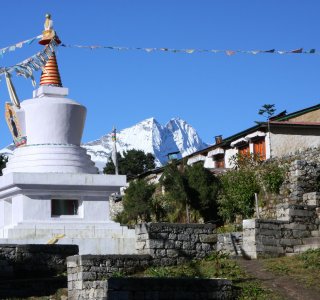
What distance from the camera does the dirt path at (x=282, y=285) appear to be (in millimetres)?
14555

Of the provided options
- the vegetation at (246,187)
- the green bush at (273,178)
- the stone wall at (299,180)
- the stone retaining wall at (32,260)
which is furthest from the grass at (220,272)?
the vegetation at (246,187)

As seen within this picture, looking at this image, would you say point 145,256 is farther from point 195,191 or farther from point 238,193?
point 195,191

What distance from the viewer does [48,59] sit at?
956 inches

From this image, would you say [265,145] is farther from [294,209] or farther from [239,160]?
[294,209]

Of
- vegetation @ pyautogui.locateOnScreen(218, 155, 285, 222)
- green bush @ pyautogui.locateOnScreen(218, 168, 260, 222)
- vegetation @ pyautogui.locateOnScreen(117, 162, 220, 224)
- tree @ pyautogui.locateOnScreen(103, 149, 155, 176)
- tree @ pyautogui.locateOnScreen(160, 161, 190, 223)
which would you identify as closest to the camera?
vegetation @ pyautogui.locateOnScreen(218, 155, 285, 222)

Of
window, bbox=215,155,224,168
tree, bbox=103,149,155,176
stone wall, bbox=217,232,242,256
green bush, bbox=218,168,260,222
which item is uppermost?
tree, bbox=103,149,155,176

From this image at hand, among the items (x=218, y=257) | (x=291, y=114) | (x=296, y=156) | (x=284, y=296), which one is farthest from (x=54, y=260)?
(x=291, y=114)

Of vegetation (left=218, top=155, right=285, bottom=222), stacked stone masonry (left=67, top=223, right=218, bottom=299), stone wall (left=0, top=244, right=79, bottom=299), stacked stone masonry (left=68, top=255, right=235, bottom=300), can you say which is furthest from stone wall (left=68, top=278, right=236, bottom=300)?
vegetation (left=218, top=155, right=285, bottom=222)

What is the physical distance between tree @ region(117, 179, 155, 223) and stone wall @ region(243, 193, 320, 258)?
13059mm

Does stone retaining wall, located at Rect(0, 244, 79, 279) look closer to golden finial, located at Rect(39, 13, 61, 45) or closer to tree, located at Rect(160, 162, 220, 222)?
golden finial, located at Rect(39, 13, 61, 45)

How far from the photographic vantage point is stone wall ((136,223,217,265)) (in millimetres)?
17547

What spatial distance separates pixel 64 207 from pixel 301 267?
7698 millimetres

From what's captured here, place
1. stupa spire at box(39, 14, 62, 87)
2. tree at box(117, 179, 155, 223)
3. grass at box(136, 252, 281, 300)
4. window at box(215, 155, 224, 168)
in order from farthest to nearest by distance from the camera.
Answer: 1. window at box(215, 155, 224, 168)
2. tree at box(117, 179, 155, 223)
3. stupa spire at box(39, 14, 62, 87)
4. grass at box(136, 252, 281, 300)

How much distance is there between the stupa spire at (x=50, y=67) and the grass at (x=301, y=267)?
9349 millimetres
